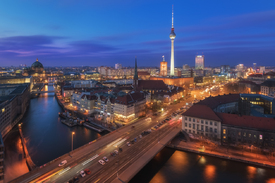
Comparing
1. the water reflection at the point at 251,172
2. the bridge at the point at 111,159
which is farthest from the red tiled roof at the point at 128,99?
the water reflection at the point at 251,172

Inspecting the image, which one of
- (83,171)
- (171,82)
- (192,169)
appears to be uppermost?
(171,82)

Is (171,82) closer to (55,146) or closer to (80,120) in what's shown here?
(80,120)

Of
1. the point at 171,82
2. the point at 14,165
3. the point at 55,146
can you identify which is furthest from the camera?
the point at 171,82

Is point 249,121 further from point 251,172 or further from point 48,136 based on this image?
point 48,136

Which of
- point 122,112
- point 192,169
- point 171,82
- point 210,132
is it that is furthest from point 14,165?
point 171,82

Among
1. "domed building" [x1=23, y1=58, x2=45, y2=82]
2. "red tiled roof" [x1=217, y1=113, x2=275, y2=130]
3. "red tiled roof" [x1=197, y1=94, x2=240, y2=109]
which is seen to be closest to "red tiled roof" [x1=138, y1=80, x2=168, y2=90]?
"red tiled roof" [x1=197, y1=94, x2=240, y2=109]

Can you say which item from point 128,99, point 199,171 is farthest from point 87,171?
point 128,99

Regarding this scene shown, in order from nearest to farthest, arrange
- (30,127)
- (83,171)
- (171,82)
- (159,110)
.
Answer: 1. (83,171)
2. (30,127)
3. (159,110)
4. (171,82)
